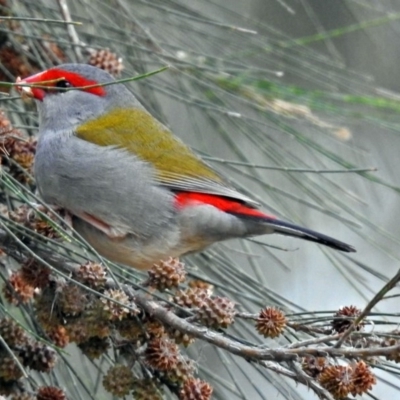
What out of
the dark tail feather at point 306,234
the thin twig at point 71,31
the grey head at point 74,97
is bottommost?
the dark tail feather at point 306,234

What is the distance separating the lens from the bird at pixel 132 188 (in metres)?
2.49

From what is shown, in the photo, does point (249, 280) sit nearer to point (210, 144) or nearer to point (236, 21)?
point (210, 144)

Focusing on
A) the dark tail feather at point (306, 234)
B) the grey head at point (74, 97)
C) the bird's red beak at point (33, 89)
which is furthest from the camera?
the grey head at point (74, 97)

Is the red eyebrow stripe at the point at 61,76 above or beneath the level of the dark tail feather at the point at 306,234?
above

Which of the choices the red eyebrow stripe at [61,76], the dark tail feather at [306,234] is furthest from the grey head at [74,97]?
the dark tail feather at [306,234]

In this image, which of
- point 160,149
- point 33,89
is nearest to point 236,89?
point 160,149

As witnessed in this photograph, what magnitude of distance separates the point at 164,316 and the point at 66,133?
938 mm

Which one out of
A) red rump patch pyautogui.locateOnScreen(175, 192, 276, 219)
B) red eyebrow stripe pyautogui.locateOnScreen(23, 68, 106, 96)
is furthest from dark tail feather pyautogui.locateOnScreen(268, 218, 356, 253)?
red eyebrow stripe pyautogui.locateOnScreen(23, 68, 106, 96)

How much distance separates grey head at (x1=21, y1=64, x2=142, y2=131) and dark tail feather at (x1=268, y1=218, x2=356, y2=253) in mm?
636

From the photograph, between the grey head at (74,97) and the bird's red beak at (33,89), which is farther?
the grey head at (74,97)

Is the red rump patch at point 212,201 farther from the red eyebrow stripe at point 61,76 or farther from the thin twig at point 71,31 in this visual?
the thin twig at point 71,31

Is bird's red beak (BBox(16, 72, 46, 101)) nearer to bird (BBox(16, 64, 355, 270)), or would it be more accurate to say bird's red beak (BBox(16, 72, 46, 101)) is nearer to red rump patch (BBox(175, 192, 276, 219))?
bird (BBox(16, 64, 355, 270))

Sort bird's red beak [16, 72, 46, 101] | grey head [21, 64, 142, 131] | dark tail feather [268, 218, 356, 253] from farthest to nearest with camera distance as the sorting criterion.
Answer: grey head [21, 64, 142, 131] → bird's red beak [16, 72, 46, 101] → dark tail feather [268, 218, 356, 253]

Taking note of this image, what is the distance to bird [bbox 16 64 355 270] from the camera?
8.18 ft
